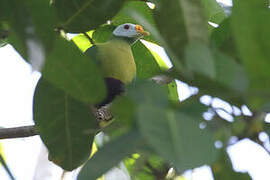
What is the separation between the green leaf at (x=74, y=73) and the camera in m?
0.81

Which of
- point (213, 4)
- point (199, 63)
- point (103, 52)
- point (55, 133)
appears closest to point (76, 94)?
point (199, 63)

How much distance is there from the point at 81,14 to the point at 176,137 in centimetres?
64

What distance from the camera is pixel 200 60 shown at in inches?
25.3

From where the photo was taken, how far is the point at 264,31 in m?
0.64

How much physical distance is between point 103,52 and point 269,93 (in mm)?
2166

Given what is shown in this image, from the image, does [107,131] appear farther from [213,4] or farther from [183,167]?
[213,4]

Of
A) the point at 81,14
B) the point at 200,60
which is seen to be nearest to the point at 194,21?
the point at 200,60

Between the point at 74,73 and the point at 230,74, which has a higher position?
the point at 230,74

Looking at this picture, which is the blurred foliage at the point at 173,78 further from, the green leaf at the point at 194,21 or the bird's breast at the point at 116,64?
the bird's breast at the point at 116,64

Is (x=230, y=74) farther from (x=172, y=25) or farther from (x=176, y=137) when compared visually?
(x=172, y=25)

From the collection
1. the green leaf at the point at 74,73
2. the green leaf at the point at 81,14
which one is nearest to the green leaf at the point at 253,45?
the green leaf at the point at 74,73

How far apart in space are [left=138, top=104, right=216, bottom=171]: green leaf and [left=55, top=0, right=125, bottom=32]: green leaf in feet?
1.83

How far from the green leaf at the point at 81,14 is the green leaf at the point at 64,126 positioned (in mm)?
175

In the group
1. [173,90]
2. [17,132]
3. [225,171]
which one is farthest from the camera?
[173,90]
